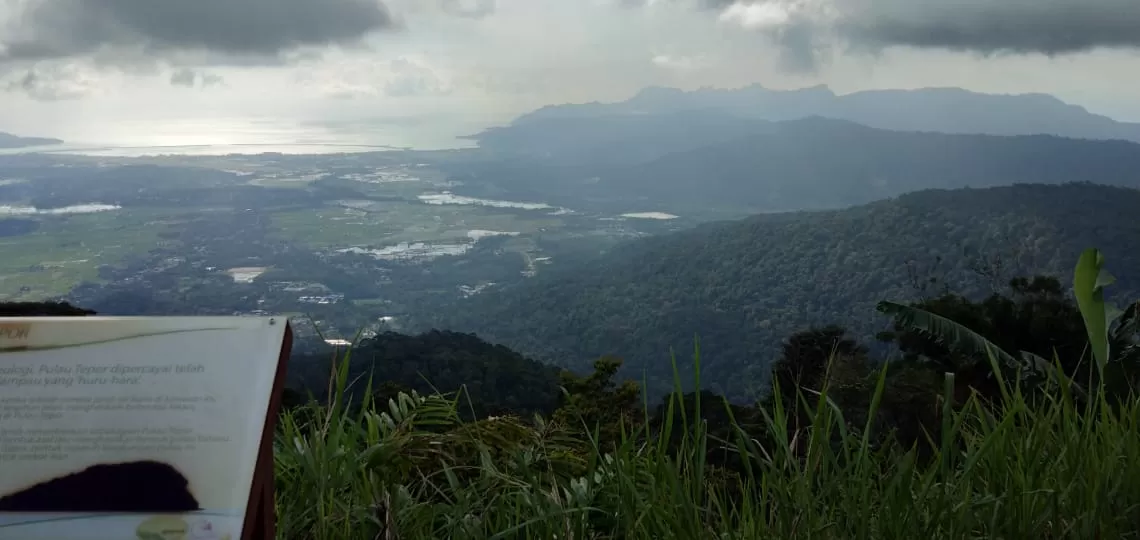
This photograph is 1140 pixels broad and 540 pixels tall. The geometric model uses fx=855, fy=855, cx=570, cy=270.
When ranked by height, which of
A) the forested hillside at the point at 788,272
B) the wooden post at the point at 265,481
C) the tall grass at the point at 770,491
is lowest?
the forested hillside at the point at 788,272

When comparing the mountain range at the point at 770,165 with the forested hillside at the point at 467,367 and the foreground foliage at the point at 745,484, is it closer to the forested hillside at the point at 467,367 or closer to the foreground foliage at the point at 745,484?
the forested hillside at the point at 467,367

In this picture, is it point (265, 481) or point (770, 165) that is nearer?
point (265, 481)

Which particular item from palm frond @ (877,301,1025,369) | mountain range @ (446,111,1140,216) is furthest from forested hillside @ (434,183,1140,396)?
mountain range @ (446,111,1140,216)

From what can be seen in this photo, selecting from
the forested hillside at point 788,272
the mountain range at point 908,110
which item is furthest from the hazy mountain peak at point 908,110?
the forested hillside at point 788,272

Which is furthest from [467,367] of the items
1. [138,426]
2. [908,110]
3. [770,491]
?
[908,110]

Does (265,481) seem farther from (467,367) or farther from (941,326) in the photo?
(467,367)

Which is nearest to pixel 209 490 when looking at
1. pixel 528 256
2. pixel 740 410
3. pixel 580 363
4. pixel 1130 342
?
pixel 740 410
